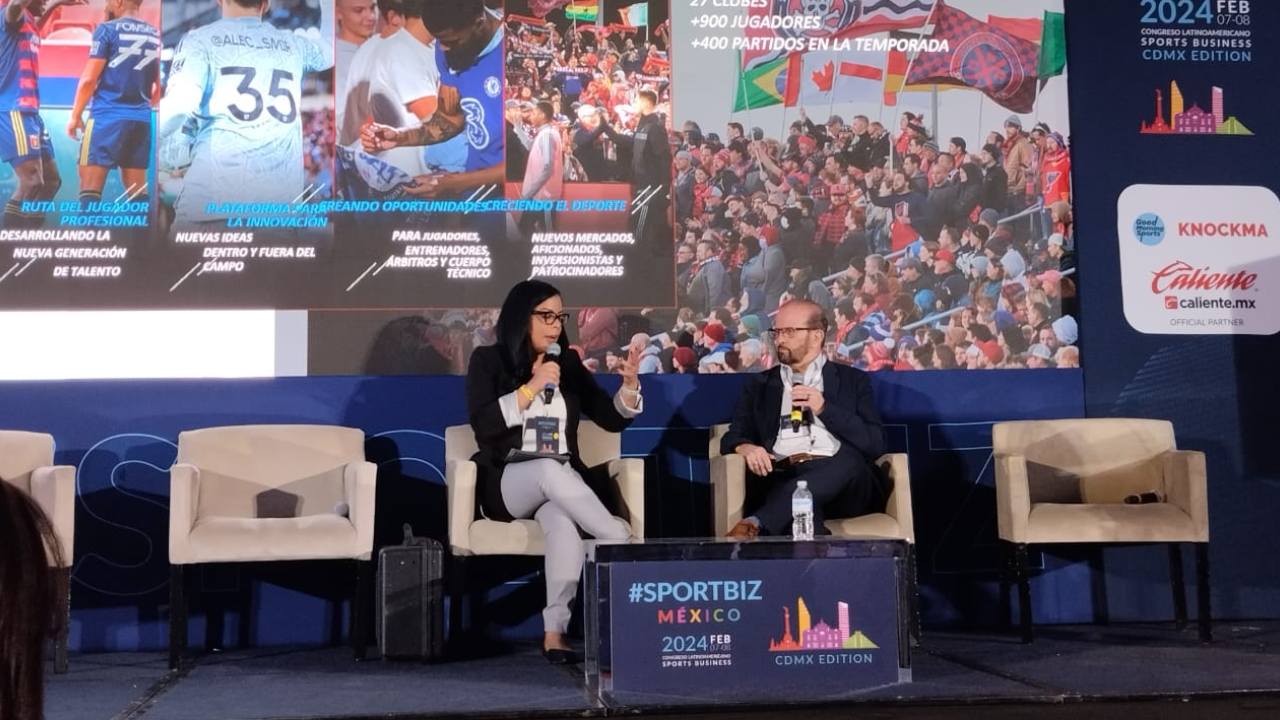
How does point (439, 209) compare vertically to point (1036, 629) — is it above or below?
above

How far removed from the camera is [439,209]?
5027mm

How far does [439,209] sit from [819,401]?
5.48ft

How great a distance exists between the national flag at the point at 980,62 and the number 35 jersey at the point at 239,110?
7.69 ft

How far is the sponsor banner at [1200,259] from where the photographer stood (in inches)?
208

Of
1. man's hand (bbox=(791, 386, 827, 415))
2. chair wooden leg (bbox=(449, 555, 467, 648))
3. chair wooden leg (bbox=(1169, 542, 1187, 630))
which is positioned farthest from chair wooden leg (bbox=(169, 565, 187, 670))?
chair wooden leg (bbox=(1169, 542, 1187, 630))

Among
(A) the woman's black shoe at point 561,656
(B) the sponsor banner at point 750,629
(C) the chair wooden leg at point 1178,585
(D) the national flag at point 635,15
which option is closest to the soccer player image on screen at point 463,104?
(D) the national flag at point 635,15

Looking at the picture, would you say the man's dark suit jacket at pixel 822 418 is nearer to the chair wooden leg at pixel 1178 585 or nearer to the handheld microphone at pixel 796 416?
the handheld microphone at pixel 796 416

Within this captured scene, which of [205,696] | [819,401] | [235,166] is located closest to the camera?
[205,696]

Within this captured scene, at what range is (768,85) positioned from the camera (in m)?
5.21

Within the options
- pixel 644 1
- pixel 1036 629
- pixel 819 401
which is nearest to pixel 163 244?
pixel 644 1

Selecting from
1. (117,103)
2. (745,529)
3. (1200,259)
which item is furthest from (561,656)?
(1200,259)

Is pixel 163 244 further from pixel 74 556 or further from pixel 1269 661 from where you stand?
pixel 1269 661

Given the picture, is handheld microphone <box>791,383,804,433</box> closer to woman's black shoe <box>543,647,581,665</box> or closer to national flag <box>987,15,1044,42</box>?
woman's black shoe <box>543,647,581,665</box>

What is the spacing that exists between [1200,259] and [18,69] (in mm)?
4501
